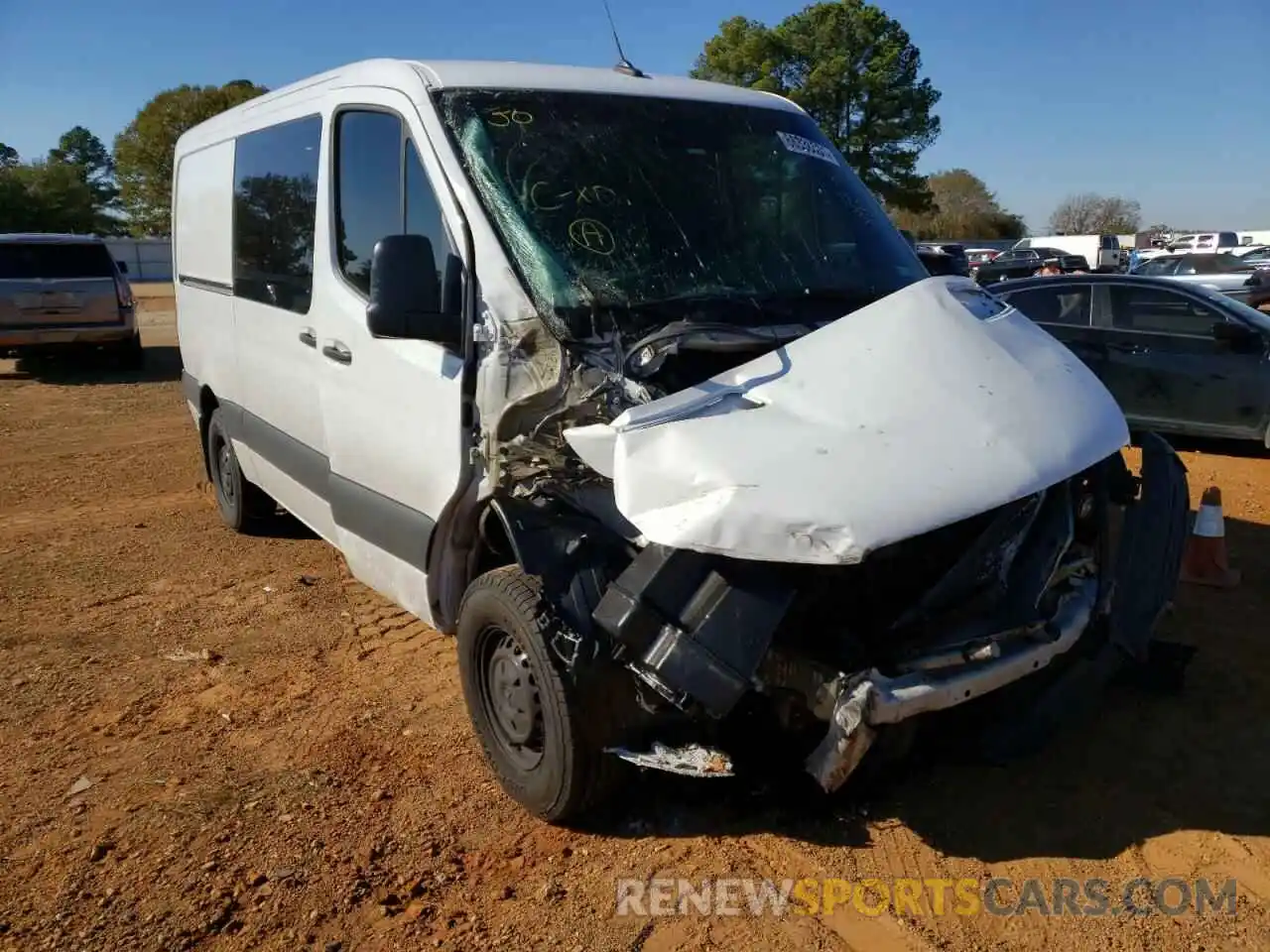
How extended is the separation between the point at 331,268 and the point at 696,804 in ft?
8.48

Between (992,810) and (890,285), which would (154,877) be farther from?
(890,285)

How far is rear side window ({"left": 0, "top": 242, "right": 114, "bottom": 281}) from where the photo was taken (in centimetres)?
1400

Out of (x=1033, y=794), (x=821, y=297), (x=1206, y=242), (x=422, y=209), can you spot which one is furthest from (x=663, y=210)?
(x=1206, y=242)

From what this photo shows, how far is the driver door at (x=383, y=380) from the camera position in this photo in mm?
3555

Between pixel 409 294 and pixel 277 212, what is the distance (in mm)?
2058

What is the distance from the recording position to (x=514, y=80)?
154 inches

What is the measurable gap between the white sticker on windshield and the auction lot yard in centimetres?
251

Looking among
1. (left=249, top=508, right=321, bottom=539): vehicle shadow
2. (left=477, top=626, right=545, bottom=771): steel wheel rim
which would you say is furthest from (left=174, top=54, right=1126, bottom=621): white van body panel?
(left=249, top=508, right=321, bottom=539): vehicle shadow

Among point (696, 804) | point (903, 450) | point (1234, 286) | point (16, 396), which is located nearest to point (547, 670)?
point (696, 804)

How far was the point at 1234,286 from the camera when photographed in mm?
19203

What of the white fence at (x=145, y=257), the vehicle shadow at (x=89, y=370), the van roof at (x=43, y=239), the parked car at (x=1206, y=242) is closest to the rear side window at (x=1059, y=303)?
the vehicle shadow at (x=89, y=370)

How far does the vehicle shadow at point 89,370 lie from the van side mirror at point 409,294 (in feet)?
40.5

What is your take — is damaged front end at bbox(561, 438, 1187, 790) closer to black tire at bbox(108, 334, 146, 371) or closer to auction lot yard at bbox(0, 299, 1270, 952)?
auction lot yard at bbox(0, 299, 1270, 952)

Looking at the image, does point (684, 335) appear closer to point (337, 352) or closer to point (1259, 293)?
point (337, 352)
